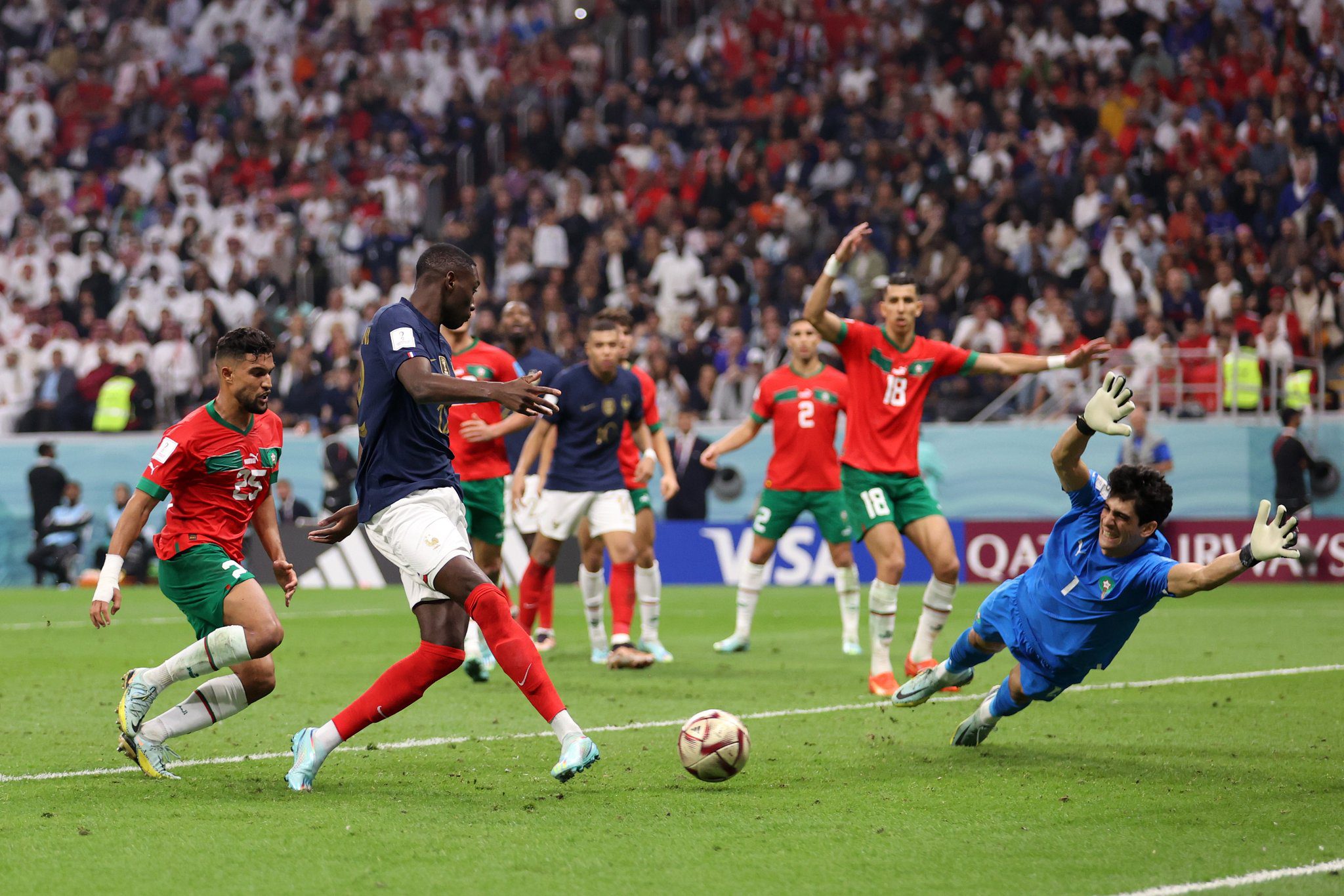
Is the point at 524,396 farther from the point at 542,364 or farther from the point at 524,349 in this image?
the point at 542,364

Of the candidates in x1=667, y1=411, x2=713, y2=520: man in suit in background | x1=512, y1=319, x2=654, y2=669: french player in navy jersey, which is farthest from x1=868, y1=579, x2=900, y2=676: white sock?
x1=667, y1=411, x2=713, y2=520: man in suit in background

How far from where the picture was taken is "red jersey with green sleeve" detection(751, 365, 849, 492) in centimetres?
1181

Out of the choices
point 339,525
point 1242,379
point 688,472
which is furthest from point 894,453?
point 1242,379

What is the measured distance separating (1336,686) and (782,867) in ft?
19.2

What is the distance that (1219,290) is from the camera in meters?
19.4

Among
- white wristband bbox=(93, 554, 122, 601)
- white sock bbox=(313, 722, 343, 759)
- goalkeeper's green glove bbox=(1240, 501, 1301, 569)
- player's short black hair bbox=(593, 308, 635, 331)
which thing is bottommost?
white sock bbox=(313, 722, 343, 759)

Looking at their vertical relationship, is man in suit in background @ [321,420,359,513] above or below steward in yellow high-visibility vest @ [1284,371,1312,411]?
below

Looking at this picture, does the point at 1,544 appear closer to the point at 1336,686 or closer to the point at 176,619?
the point at 176,619

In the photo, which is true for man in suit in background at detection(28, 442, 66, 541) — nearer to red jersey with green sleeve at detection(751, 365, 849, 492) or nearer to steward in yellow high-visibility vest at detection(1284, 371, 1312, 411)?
red jersey with green sleeve at detection(751, 365, 849, 492)

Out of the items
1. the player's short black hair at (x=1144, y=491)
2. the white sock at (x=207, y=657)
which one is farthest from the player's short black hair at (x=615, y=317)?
the player's short black hair at (x=1144, y=491)

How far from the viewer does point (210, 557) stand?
6379 mm

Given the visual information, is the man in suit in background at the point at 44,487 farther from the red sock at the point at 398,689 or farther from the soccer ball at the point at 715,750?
the soccer ball at the point at 715,750

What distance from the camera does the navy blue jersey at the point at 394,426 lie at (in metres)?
5.95

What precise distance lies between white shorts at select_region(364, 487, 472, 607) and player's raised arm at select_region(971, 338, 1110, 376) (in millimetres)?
4035
